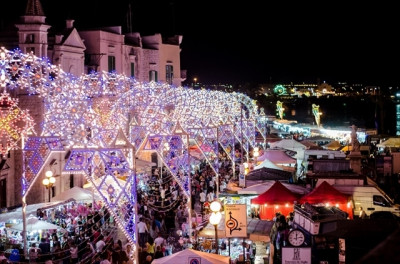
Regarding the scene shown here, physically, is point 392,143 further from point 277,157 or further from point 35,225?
point 35,225

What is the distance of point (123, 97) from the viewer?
27.4 m

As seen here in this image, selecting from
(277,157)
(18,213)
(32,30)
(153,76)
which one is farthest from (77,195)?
(153,76)

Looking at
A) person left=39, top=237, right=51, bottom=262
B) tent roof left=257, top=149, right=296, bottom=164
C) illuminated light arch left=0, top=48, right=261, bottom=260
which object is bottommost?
person left=39, top=237, right=51, bottom=262

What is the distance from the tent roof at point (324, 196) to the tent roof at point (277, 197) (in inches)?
20.5

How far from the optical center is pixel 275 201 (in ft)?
69.6

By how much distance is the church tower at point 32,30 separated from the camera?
91.8 ft

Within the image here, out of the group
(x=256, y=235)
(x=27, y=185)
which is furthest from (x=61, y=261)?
(x=256, y=235)

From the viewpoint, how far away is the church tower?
2798 cm

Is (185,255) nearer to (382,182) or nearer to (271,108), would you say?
(382,182)

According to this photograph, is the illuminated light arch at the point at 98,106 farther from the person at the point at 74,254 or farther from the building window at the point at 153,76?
the building window at the point at 153,76

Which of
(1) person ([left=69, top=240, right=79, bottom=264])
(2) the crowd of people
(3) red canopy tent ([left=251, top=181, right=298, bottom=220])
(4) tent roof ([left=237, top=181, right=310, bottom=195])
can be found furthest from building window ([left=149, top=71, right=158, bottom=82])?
(1) person ([left=69, top=240, right=79, bottom=264])

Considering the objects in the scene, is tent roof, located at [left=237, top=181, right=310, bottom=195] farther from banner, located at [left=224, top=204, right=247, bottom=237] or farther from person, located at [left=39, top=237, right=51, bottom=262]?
person, located at [left=39, top=237, right=51, bottom=262]

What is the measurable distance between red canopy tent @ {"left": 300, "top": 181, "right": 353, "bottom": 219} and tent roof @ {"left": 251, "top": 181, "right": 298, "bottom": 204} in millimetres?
495

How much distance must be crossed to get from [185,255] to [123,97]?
1565 cm
